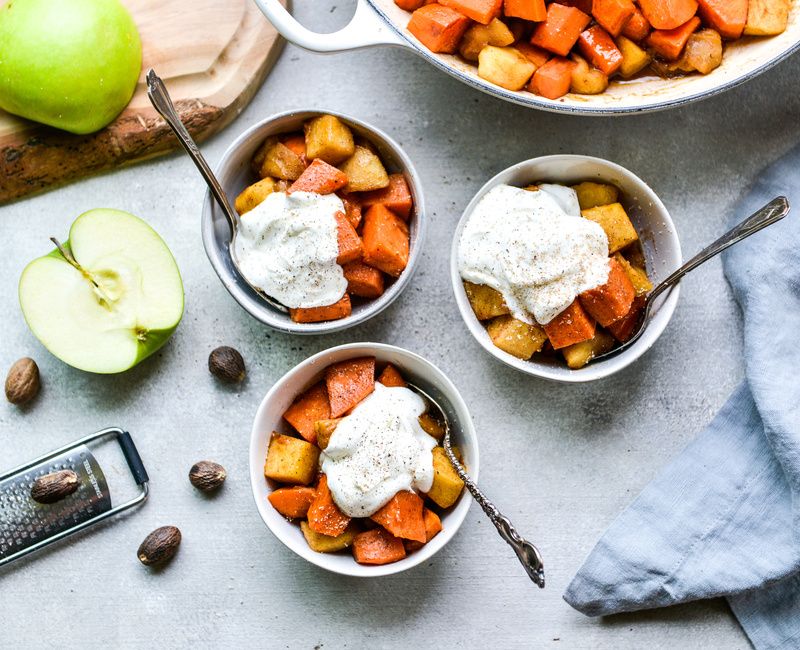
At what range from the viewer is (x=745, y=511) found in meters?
1.79

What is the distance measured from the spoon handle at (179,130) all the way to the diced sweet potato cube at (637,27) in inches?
35.2

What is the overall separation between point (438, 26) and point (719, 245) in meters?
0.70

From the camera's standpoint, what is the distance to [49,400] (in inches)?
74.3

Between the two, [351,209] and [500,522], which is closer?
[500,522]

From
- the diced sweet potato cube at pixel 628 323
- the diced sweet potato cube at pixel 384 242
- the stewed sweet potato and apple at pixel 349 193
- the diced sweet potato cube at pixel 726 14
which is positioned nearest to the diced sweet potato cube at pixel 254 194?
the stewed sweet potato and apple at pixel 349 193

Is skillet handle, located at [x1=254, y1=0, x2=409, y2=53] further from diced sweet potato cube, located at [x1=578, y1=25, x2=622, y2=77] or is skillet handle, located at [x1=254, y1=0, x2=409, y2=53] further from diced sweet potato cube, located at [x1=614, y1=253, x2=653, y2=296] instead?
diced sweet potato cube, located at [x1=614, y1=253, x2=653, y2=296]

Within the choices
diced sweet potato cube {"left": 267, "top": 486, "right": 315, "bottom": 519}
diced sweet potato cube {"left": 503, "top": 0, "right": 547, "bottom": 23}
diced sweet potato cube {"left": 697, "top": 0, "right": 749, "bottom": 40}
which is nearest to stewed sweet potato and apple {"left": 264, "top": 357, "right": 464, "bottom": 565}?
diced sweet potato cube {"left": 267, "top": 486, "right": 315, "bottom": 519}

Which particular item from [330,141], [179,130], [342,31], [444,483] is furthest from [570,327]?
[179,130]

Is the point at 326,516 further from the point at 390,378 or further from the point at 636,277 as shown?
the point at 636,277

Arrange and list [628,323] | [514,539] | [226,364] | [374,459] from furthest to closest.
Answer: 1. [226,364]
2. [628,323]
3. [374,459]
4. [514,539]

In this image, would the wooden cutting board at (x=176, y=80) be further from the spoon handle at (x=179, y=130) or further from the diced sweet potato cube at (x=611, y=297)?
the diced sweet potato cube at (x=611, y=297)

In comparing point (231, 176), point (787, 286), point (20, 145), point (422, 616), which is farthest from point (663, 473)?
point (20, 145)

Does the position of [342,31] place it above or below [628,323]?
above

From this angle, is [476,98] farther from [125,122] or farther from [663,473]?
[663,473]
